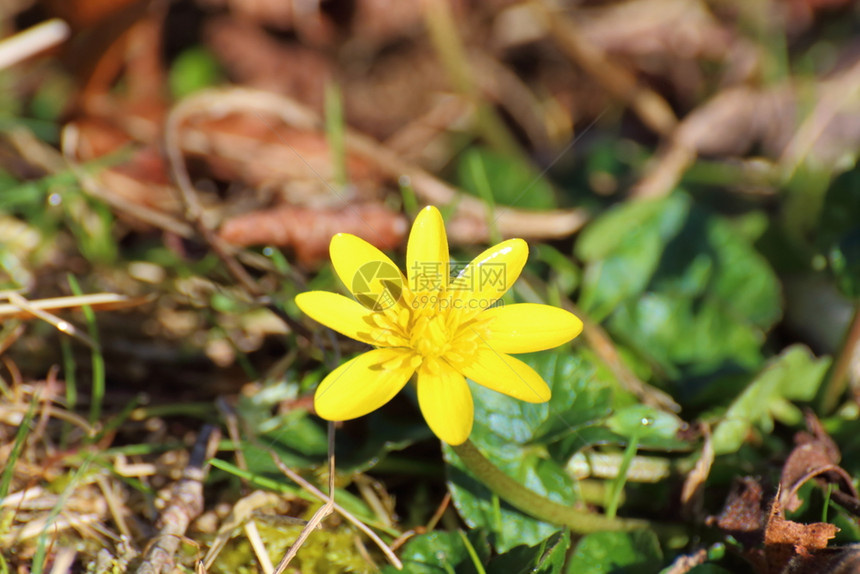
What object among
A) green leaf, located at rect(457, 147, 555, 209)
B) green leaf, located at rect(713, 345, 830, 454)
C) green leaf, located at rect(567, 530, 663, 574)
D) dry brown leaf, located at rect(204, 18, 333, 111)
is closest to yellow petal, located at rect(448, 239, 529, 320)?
green leaf, located at rect(567, 530, 663, 574)

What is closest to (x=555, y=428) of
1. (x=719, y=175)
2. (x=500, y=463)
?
(x=500, y=463)

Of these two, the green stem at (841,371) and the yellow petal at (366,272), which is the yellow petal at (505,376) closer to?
the yellow petal at (366,272)

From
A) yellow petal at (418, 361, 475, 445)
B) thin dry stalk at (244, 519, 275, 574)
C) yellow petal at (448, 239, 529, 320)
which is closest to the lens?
yellow petal at (418, 361, 475, 445)

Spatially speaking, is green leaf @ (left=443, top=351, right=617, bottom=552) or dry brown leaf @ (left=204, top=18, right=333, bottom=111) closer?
green leaf @ (left=443, top=351, right=617, bottom=552)

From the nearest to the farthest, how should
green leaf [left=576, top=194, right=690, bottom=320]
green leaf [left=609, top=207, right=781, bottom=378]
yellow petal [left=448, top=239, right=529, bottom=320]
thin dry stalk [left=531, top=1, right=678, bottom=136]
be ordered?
1. yellow petal [left=448, top=239, right=529, bottom=320]
2. green leaf [left=609, top=207, right=781, bottom=378]
3. green leaf [left=576, top=194, right=690, bottom=320]
4. thin dry stalk [left=531, top=1, right=678, bottom=136]

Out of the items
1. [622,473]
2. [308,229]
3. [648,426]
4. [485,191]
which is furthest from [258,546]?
[485,191]

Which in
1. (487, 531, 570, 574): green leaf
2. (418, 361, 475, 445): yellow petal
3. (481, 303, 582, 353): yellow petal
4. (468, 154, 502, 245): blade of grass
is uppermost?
(481, 303, 582, 353): yellow petal

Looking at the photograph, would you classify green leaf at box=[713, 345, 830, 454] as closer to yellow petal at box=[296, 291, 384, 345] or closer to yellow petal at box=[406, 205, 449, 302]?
yellow petal at box=[406, 205, 449, 302]

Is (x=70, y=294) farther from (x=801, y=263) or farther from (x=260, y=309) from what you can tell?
(x=801, y=263)
